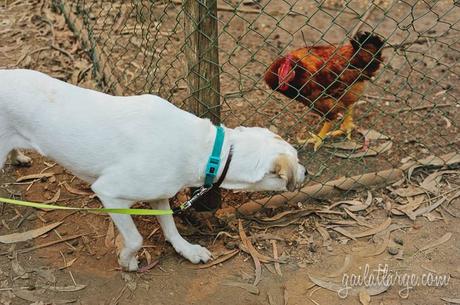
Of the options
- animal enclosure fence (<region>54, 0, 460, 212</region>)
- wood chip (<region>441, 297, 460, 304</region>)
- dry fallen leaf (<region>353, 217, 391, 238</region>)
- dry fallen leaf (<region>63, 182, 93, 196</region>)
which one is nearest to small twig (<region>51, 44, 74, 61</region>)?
animal enclosure fence (<region>54, 0, 460, 212</region>)

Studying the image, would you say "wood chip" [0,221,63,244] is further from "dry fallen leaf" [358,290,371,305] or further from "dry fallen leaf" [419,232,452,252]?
"dry fallen leaf" [419,232,452,252]

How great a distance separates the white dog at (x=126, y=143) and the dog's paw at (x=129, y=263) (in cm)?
13

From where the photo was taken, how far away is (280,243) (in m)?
3.62

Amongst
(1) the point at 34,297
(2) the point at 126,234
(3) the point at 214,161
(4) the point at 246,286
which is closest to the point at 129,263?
(2) the point at 126,234

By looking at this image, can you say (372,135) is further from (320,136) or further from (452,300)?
(452,300)

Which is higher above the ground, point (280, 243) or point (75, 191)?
point (280, 243)

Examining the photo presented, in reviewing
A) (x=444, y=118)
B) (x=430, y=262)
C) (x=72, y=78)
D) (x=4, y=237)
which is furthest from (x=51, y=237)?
(x=444, y=118)

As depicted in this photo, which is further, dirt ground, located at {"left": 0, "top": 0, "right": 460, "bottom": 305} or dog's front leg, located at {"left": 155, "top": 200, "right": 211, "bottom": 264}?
dog's front leg, located at {"left": 155, "top": 200, "right": 211, "bottom": 264}

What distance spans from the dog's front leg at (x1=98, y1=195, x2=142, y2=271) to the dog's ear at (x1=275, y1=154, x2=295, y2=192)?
33.2 inches

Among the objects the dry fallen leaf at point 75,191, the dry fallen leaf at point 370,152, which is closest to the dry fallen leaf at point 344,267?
the dry fallen leaf at point 370,152

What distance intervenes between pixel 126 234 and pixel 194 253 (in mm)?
473

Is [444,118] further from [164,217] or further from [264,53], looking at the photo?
[164,217]

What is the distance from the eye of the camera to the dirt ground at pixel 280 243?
10.6 ft

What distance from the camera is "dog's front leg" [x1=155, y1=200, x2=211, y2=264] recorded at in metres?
3.42
